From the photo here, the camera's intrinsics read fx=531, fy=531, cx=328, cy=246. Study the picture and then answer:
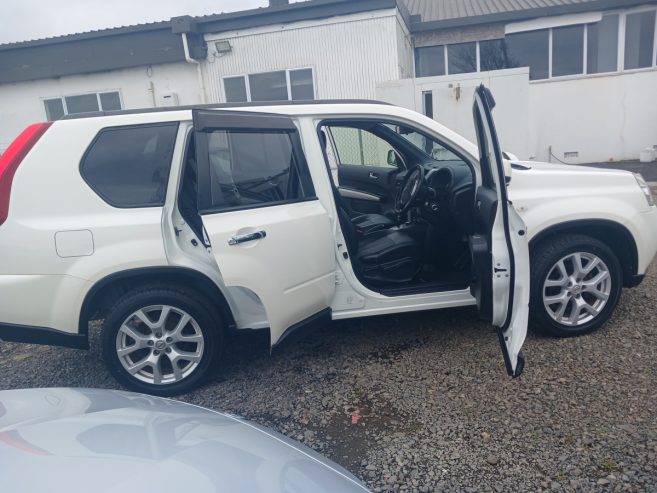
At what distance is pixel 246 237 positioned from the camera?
313 cm

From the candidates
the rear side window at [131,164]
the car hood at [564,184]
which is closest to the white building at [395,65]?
the car hood at [564,184]

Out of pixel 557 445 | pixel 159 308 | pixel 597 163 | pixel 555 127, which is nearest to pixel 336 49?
Answer: pixel 555 127

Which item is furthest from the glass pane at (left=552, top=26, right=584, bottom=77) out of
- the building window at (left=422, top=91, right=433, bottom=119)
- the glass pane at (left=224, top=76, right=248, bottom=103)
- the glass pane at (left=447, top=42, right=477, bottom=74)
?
the glass pane at (left=224, top=76, right=248, bottom=103)

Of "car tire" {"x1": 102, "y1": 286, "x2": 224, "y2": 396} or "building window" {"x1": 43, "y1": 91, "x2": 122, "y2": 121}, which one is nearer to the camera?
"car tire" {"x1": 102, "y1": 286, "x2": 224, "y2": 396}

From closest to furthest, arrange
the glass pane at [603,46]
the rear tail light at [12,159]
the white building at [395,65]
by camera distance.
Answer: the rear tail light at [12,159] < the white building at [395,65] < the glass pane at [603,46]

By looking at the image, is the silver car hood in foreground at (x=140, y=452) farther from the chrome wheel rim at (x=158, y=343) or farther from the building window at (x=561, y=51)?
the building window at (x=561, y=51)

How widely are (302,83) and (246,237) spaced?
925cm

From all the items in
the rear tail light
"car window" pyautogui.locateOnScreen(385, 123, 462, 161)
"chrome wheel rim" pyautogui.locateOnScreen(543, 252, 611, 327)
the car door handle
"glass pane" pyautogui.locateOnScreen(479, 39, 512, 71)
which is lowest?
"chrome wheel rim" pyautogui.locateOnScreen(543, 252, 611, 327)

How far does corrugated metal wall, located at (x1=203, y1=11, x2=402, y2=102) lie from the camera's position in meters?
10.9

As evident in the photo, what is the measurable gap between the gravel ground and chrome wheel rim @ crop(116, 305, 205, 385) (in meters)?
0.26

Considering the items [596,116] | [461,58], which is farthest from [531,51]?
[596,116]

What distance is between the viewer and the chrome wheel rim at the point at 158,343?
3.44 meters

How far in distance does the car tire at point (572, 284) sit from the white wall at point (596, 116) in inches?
424

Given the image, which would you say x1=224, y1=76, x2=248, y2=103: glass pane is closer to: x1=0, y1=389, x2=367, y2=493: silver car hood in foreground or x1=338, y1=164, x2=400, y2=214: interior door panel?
x1=338, y1=164, x2=400, y2=214: interior door panel
